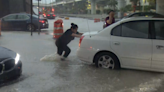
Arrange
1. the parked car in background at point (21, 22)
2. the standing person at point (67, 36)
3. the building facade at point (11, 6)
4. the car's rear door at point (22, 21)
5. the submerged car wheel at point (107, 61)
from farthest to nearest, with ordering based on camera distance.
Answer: the building facade at point (11, 6), the car's rear door at point (22, 21), the parked car in background at point (21, 22), the standing person at point (67, 36), the submerged car wheel at point (107, 61)

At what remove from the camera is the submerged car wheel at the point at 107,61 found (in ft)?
18.5

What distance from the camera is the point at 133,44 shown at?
5359 millimetres

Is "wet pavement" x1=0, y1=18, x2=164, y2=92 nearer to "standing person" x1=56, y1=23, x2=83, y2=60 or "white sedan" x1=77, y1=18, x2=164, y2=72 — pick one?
"white sedan" x1=77, y1=18, x2=164, y2=72

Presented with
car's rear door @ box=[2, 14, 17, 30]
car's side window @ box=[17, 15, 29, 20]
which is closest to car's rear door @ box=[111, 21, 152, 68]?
car's side window @ box=[17, 15, 29, 20]

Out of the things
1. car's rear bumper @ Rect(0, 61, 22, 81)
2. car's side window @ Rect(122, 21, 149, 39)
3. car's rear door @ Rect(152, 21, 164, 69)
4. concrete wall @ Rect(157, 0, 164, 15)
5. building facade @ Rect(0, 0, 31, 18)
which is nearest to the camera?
car's rear bumper @ Rect(0, 61, 22, 81)

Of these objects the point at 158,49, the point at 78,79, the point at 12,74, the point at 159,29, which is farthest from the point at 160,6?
the point at 12,74

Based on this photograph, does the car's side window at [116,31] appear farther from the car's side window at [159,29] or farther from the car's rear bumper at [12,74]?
the car's rear bumper at [12,74]

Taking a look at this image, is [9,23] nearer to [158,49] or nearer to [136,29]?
[136,29]

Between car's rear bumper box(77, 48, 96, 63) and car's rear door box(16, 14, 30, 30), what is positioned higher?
car's rear door box(16, 14, 30, 30)

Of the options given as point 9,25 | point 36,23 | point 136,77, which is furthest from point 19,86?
point 9,25

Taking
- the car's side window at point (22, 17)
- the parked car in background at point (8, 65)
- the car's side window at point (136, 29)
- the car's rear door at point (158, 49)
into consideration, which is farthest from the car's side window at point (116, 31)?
the car's side window at point (22, 17)

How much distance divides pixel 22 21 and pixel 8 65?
12.7 metres

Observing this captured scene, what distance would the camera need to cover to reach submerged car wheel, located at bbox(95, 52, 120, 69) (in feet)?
18.5

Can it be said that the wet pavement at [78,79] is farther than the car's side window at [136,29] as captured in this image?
No
